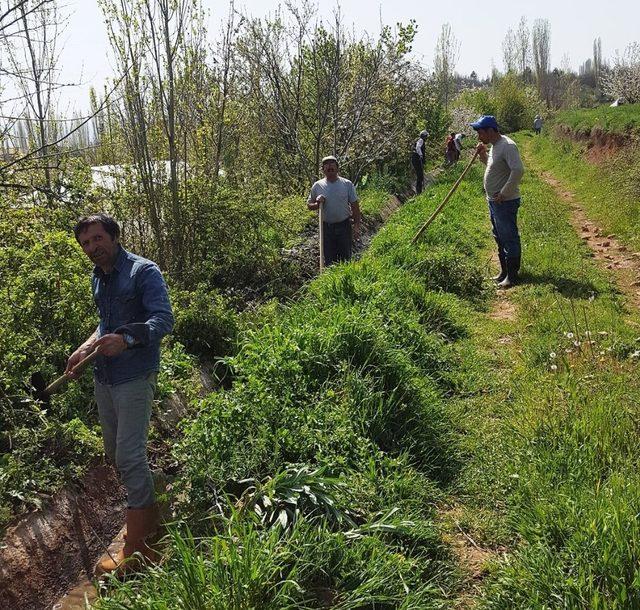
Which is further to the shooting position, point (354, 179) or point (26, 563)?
point (354, 179)

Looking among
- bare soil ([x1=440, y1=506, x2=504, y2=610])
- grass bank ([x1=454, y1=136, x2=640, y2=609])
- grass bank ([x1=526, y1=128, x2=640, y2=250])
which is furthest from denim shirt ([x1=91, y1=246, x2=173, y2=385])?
grass bank ([x1=526, y1=128, x2=640, y2=250])

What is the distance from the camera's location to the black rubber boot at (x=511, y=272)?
7.28 metres

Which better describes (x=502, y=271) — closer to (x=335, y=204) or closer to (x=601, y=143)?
(x=335, y=204)

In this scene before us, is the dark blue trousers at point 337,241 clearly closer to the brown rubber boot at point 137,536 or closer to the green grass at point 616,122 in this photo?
the brown rubber boot at point 137,536

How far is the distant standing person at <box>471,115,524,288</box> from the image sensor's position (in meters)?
6.97

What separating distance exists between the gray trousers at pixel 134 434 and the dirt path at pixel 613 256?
209 inches

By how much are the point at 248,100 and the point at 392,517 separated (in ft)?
37.1

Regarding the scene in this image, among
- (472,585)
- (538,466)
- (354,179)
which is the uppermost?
(354,179)

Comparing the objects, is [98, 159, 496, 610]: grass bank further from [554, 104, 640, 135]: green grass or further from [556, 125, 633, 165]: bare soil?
[554, 104, 640, 135]: green grass

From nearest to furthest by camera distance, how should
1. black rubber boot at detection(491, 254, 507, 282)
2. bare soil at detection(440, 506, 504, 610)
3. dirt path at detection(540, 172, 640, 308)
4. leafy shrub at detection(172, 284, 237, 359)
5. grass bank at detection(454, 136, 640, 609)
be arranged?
grass bank at detection(454, 136, 640, 609), bare soil at detection(440, 506, 504, 610), leafy shrub at detection(172, 284, 237, 359), dirt path at detection(540, 172, 640, 308), black rubber boot at detection(491, 254, 507, 282)

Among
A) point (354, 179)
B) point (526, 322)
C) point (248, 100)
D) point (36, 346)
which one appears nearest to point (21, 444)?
point (36, 346)

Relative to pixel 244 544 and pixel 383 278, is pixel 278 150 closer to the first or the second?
pixel 383 278

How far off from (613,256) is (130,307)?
748 cm

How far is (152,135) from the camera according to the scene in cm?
659
